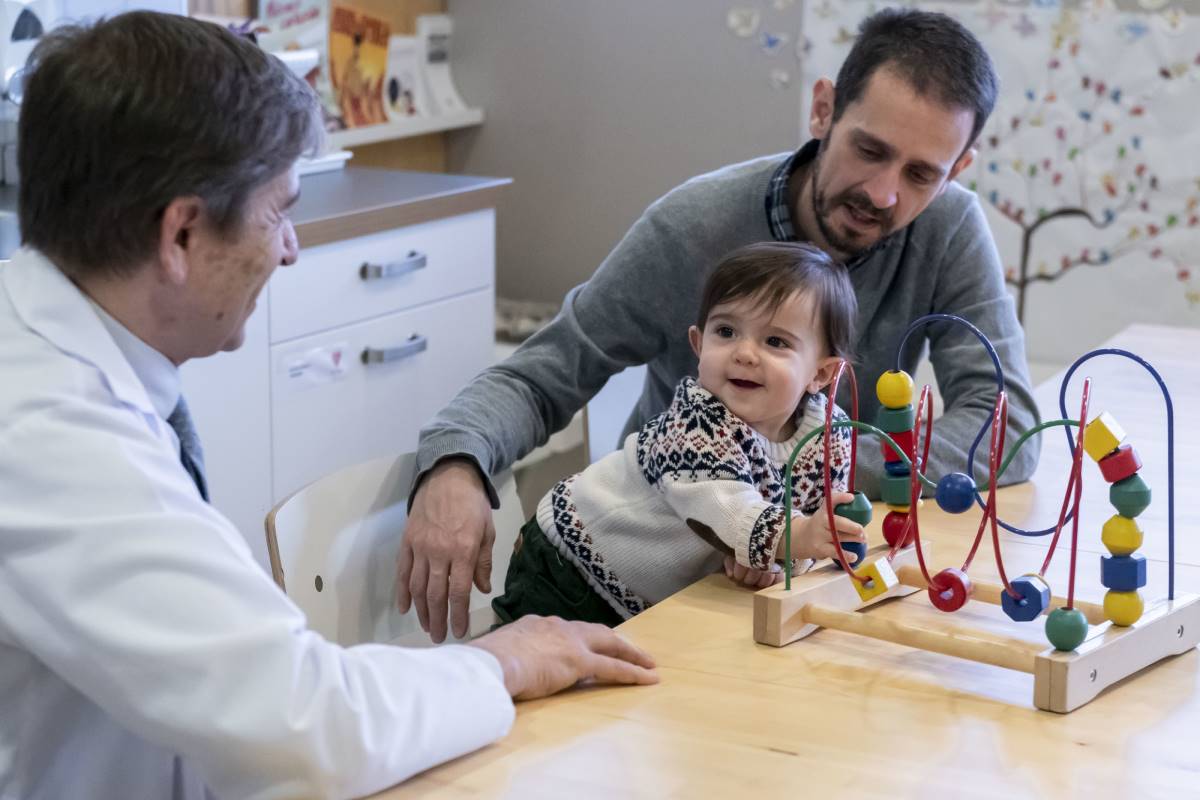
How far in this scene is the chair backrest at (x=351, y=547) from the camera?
154 centimetres

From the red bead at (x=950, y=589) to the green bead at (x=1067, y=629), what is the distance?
0.45 feet

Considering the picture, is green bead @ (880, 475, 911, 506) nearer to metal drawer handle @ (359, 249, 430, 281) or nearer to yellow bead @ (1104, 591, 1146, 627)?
yellow bead @ (1104, 591, 1146, 627)

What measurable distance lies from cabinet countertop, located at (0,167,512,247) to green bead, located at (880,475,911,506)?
4.97 feet

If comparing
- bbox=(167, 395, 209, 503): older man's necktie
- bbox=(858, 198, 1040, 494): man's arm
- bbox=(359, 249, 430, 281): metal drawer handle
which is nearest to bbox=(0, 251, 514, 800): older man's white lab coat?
bbox=(167, 395, 209, 503): older man's necktie

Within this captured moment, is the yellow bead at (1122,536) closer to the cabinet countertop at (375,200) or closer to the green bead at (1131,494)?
the green bead at (1131,494)

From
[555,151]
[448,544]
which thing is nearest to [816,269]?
[448,544]

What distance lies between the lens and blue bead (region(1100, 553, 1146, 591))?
1261 millimetres

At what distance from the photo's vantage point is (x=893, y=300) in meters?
Answer: 1.98

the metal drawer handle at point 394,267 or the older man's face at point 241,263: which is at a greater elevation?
the older man's face at point 241,263

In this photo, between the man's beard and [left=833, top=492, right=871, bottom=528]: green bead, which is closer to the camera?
[left=833, top=492, right=871, bottom=528]: green bead

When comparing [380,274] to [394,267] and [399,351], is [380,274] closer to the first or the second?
[394,267]

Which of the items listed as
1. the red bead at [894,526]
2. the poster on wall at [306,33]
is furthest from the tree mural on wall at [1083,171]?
the red bead at [894,526]

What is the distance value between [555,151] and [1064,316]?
132 centimetres

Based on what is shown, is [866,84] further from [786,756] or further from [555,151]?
[555,151]
